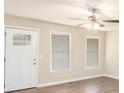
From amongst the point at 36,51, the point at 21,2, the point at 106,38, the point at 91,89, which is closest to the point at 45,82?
the point at 36,51

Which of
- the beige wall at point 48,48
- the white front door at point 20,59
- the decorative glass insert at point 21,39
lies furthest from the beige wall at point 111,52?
the decorative glass insert at point 21,39

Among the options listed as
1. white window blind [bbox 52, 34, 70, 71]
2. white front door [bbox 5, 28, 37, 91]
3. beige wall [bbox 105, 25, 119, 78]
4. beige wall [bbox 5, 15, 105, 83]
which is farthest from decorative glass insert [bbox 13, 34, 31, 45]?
beige wall [bbox 105, 25, 119, 78]

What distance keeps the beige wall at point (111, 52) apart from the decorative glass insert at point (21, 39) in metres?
3.88

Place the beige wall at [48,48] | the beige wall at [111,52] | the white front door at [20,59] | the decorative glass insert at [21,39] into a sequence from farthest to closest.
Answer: the beige wall at [111,52], the beige wall at [48,48], the decorative glass insert at [21,39], the white front door at [20,59]

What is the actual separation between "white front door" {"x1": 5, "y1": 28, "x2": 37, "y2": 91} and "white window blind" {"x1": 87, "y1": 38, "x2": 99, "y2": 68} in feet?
8.65

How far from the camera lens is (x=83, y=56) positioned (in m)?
5.68

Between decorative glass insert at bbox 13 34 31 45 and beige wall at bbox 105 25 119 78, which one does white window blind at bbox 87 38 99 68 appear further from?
decorative glass insert at bbox 13 34 31 45

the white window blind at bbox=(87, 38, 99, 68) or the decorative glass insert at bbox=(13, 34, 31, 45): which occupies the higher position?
the decorative glass insert at bbox=(13, 34, 31, 45)

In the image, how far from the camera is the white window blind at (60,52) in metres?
4.90

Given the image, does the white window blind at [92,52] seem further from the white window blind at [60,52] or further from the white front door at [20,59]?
the white front door at [20,59]

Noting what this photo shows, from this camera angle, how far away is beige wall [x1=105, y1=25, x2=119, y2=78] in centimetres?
594

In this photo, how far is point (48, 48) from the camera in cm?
467
